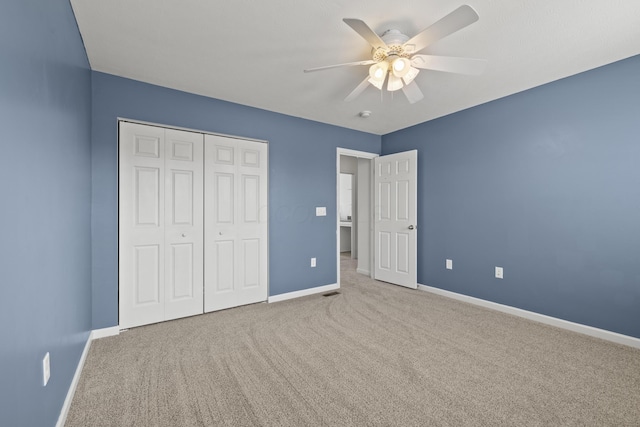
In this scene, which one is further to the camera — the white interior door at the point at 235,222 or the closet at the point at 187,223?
the white interior door at the point at 235,222

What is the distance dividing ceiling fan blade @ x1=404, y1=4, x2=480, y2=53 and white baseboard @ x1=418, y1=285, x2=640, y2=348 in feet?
9.74

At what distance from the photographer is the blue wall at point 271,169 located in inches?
106

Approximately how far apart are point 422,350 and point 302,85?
2.77 metres

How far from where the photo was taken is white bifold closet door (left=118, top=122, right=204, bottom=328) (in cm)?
283

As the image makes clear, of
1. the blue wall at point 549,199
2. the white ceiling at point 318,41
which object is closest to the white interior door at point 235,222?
the white ceiling at point 318,41

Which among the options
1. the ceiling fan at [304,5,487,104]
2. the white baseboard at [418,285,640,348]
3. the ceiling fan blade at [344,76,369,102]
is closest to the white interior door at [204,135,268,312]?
the ceiling fan blade at [344,76,369,102]

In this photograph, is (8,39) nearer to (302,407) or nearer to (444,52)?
(302,407)

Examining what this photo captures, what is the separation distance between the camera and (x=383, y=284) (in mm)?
4480

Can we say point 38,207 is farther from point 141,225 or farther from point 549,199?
point 549,199

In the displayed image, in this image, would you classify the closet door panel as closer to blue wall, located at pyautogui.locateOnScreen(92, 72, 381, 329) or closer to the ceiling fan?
blue wall, located at pyautogui.locateOnScreen(92, 72, 381, 329)

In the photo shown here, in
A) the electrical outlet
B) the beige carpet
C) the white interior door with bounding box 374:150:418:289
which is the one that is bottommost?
the beige carpet

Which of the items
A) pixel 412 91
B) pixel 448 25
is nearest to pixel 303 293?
pixel 412 91

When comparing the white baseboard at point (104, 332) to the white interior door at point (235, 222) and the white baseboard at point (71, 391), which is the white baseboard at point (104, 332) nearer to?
the white baseboard at point (71, 391)

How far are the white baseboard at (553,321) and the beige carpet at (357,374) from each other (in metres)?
0.11
